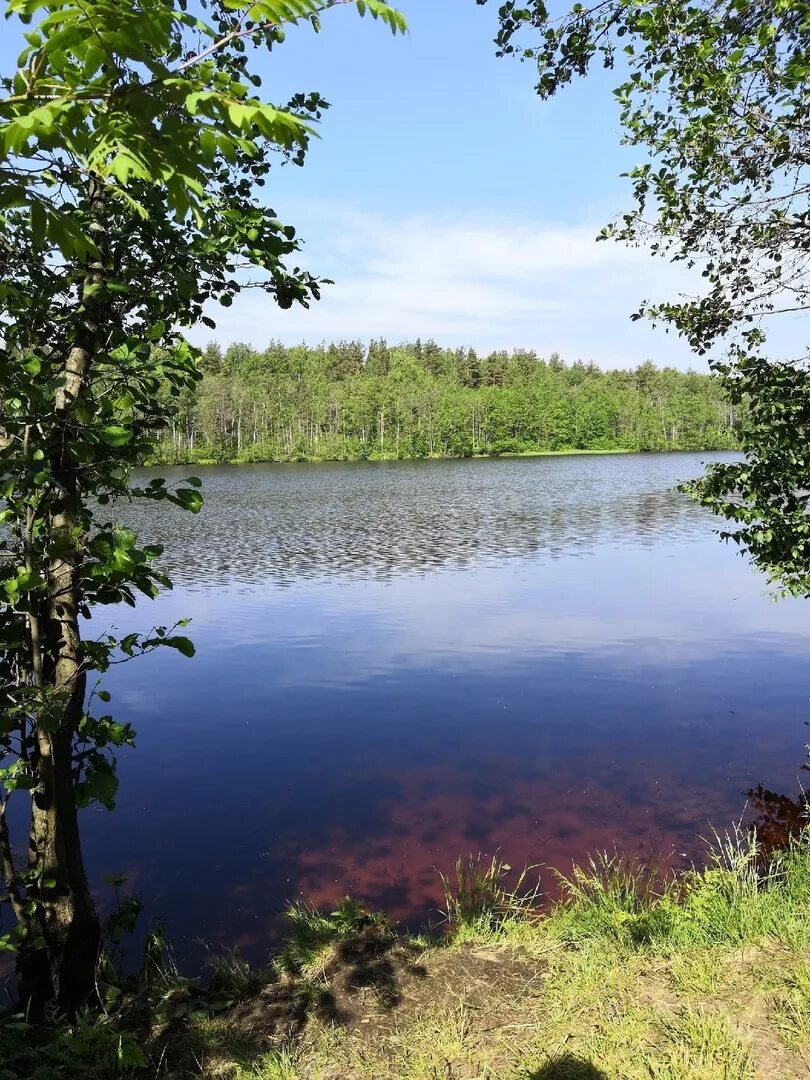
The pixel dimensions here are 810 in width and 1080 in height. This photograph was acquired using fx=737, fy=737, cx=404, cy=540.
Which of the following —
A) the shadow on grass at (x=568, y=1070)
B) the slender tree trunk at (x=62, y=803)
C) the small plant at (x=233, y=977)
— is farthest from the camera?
the small plant at (x=233, y=977)

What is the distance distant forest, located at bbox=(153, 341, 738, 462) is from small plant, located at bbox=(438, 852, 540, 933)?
4288 inches

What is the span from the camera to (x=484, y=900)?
7.53 m

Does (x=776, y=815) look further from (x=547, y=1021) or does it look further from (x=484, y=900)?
(x=547, y=1021)

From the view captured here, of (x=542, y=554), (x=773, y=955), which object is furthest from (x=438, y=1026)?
(x=542, y=554)

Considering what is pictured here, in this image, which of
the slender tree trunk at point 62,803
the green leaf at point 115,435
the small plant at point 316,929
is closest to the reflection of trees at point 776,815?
the small plant at point 316,929

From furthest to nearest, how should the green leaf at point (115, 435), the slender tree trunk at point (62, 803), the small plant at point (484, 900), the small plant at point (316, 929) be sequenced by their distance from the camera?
the small plant at point (484, 900), the small plant at point (316, 929), the slender tree trunk at point (62, 803), the green leaf at point (115, 435)

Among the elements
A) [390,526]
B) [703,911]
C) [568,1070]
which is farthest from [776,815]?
[390,526]

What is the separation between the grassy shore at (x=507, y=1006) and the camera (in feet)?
13.9

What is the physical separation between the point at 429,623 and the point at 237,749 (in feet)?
29.2

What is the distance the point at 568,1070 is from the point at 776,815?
24.2 feet

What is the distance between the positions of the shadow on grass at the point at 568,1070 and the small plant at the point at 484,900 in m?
2.32

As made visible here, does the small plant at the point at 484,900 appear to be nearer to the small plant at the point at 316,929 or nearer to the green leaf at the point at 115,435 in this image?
the small plant at the point at 316,929

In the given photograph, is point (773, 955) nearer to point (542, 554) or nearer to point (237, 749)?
point (237, 749)

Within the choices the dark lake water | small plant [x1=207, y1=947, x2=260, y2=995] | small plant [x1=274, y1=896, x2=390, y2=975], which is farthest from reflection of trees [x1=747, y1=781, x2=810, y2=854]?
small plant [x1=207, y1=947, x2=260, y2=995]
